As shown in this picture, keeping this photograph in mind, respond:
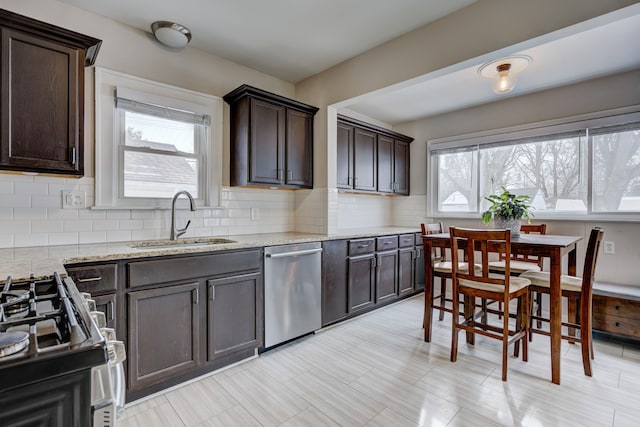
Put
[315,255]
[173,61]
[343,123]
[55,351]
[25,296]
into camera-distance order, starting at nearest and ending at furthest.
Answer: [55,351]
[25,296]
[173,61]
[315,255]
[343,123]

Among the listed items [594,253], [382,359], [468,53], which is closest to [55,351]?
[382,359]

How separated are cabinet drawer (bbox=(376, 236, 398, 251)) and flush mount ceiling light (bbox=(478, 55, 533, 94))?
1.78 meters

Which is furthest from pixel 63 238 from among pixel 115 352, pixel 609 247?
pixel 609 247

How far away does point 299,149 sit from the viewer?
3174 mm

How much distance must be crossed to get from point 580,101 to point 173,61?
13.2ft

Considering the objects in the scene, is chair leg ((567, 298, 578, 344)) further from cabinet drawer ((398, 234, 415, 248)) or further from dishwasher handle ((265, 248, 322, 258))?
dishwasher handle ((265, 248, 322, 258))

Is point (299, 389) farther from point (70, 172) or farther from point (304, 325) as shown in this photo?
point (70, 172)

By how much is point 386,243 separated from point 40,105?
309cm

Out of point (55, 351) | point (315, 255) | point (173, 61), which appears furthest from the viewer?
point (315, 255)

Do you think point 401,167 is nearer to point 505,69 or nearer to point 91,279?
point 505,69

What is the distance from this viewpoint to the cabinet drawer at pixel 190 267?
6.09 ft

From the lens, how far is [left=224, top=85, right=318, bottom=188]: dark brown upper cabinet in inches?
109

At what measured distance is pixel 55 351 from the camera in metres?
0.60

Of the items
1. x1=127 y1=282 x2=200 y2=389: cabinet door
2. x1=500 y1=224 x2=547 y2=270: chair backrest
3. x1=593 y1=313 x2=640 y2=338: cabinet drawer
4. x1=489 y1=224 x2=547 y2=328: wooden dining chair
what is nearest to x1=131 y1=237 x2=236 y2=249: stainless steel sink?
x1=127 y1=282 x2=200 y2=389: cabinet door
